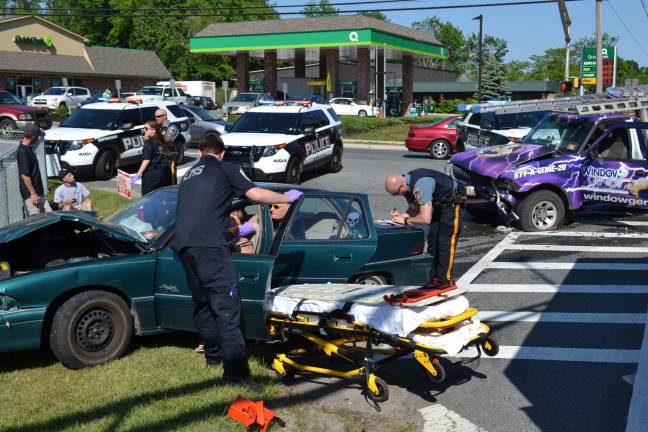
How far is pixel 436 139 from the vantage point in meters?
24.2

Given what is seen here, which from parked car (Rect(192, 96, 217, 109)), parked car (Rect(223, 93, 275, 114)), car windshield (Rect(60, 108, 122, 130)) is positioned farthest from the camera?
parked car (Rect(192, 96, 217, 109))

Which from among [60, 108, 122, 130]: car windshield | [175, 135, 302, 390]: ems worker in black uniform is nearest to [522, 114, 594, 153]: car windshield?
[175, 135, 302, 390]: ems worker in black uniform

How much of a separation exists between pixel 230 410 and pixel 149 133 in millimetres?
5817

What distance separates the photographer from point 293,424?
5137mm

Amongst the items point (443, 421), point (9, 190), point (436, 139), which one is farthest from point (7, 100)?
point (443, 421)

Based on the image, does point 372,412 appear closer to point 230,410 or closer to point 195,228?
point 230,410

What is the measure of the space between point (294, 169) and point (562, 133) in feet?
19.6

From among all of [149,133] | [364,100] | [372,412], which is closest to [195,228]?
[372,412]

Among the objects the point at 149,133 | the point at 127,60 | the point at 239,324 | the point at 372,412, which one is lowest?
the point at 372,412

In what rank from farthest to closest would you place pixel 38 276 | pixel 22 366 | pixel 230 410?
1. pixel 22 366
2. pixel 38 276
3. pixel 230 410

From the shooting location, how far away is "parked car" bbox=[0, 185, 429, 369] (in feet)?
19.2

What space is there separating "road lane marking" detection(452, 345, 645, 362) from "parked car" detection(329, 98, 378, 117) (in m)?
40.7

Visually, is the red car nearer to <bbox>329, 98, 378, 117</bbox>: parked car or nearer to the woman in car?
the woman in car

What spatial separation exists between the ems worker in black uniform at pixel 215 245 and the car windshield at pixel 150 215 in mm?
1357
